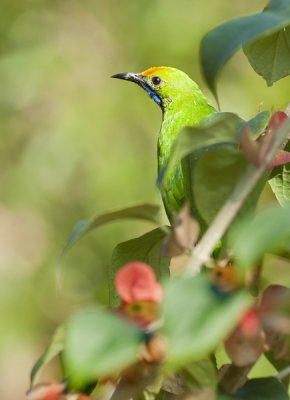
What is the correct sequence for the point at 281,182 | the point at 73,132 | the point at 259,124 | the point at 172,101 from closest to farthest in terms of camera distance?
1. the point at 259,124
2. the point at 281,182
3. the point at 172,101
4. the point at 73,132

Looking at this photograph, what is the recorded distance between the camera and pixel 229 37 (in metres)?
0.69

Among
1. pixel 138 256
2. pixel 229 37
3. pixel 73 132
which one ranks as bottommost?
pixel 73 132

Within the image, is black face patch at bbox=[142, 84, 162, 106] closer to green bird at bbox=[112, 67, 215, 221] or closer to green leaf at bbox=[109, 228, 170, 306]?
green bird at bbox=[112, 67, 215, 221]

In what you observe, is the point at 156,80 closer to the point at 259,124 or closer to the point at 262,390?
the point at 259,124

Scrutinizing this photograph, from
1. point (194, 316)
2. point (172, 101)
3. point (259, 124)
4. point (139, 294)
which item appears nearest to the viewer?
point (194, 316)

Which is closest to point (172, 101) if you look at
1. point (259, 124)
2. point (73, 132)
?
point (73, 132)

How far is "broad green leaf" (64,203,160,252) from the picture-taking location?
75 cm

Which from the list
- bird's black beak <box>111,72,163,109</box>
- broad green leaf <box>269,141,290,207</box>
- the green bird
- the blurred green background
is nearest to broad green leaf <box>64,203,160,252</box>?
broad green leaf <box>269,141,290,207</box>

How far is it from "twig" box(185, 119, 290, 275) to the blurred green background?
2669mm

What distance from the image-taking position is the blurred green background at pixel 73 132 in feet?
12.5

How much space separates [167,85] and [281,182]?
1.67m

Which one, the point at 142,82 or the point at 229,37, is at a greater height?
the point at 229,37

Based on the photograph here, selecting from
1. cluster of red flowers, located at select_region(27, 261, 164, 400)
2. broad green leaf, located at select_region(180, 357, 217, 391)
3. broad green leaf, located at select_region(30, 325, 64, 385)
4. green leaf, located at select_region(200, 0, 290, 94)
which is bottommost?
broad green leaf, located at select_region(180, 357, 217, 391)

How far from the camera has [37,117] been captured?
441 centimetres
